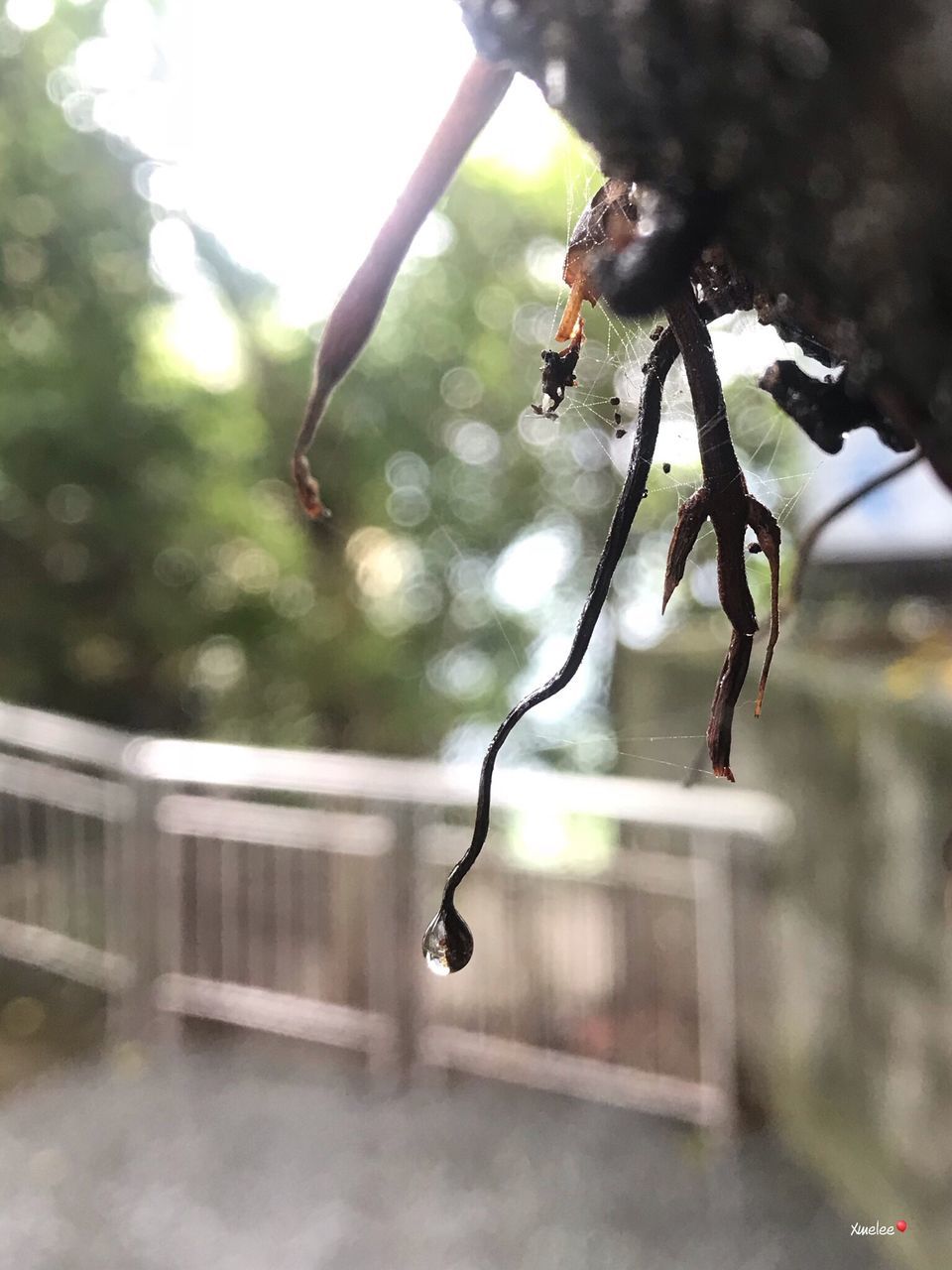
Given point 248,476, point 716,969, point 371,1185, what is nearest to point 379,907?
point 371,1185

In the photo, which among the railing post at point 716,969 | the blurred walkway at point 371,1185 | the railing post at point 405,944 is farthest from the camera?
the railing post at point 405,944

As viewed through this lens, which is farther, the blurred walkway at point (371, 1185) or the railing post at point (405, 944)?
the railing post at point (405, 944)

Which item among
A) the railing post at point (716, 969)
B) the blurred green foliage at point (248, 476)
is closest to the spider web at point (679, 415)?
the railing post at point (716, 969)

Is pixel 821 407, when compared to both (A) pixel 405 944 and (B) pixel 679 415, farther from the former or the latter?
Result: (A) pixel 405 944

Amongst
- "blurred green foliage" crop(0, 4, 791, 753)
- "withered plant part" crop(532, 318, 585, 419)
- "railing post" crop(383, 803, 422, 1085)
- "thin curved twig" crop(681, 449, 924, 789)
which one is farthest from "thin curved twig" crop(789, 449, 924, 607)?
"blurred green foliage" crop(0, 4, 791, 753)

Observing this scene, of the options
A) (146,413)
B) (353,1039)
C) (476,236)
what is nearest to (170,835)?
(353,1039)

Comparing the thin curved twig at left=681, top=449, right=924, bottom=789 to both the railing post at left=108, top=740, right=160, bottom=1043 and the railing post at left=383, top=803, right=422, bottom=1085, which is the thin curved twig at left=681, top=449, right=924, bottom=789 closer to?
the railing post at left=383, top=803, right=422, bottom=1085

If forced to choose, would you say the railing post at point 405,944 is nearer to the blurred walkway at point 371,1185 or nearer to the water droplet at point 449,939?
the blurred walkway at point 371,1185

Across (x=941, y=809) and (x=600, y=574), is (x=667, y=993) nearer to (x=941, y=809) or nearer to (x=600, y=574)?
(x=941, y=809)
